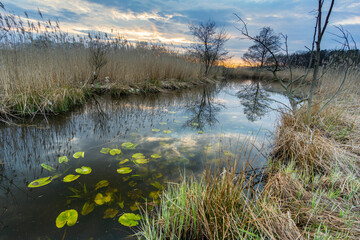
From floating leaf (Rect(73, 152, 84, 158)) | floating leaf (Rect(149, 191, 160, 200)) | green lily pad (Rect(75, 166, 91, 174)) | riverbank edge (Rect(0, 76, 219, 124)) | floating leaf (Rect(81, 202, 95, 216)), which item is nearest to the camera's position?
floating leaf (Rect(81, 202, 95, 216))

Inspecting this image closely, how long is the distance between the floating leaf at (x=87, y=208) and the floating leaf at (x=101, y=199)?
43 mm

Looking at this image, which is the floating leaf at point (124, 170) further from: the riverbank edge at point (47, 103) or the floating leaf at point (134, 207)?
the riverbank edge at point (47, 103)

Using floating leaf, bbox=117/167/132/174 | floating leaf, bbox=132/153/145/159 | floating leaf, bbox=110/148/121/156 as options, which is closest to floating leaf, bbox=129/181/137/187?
floating leaf, bbox=117/167/132/174

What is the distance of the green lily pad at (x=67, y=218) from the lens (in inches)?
47.2

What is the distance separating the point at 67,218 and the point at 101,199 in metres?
0.26

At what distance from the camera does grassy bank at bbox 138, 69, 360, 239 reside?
1.01 meters

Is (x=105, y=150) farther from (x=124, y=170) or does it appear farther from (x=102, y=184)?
(x=102, y=184)

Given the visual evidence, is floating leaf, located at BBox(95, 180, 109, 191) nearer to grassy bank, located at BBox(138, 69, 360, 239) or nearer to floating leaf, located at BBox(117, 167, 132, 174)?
floating leaf, located at BBox(117, 167, 132, 174)

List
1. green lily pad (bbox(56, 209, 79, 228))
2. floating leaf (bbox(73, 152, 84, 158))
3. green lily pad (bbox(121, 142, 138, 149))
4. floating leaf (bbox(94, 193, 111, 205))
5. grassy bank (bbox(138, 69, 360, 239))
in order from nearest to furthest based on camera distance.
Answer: grassy bank (bbox(138, 69, 360, 239))
green lily pad (bbox(56, 209, 79, 228))
floating leaf (bbox(94, 193, 111, 205))
floating leaf (bbox(73, 152, 84, 158))
green lily pad (bbox(121, 142, 138, 149))

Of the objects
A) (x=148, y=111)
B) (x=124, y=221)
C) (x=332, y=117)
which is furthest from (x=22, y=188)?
(x=332, y=117)

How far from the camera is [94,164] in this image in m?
1.95

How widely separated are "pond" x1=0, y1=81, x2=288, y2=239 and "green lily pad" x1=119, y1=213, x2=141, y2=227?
3 cm

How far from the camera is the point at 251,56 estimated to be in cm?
2414

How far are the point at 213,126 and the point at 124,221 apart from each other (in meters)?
2.68
